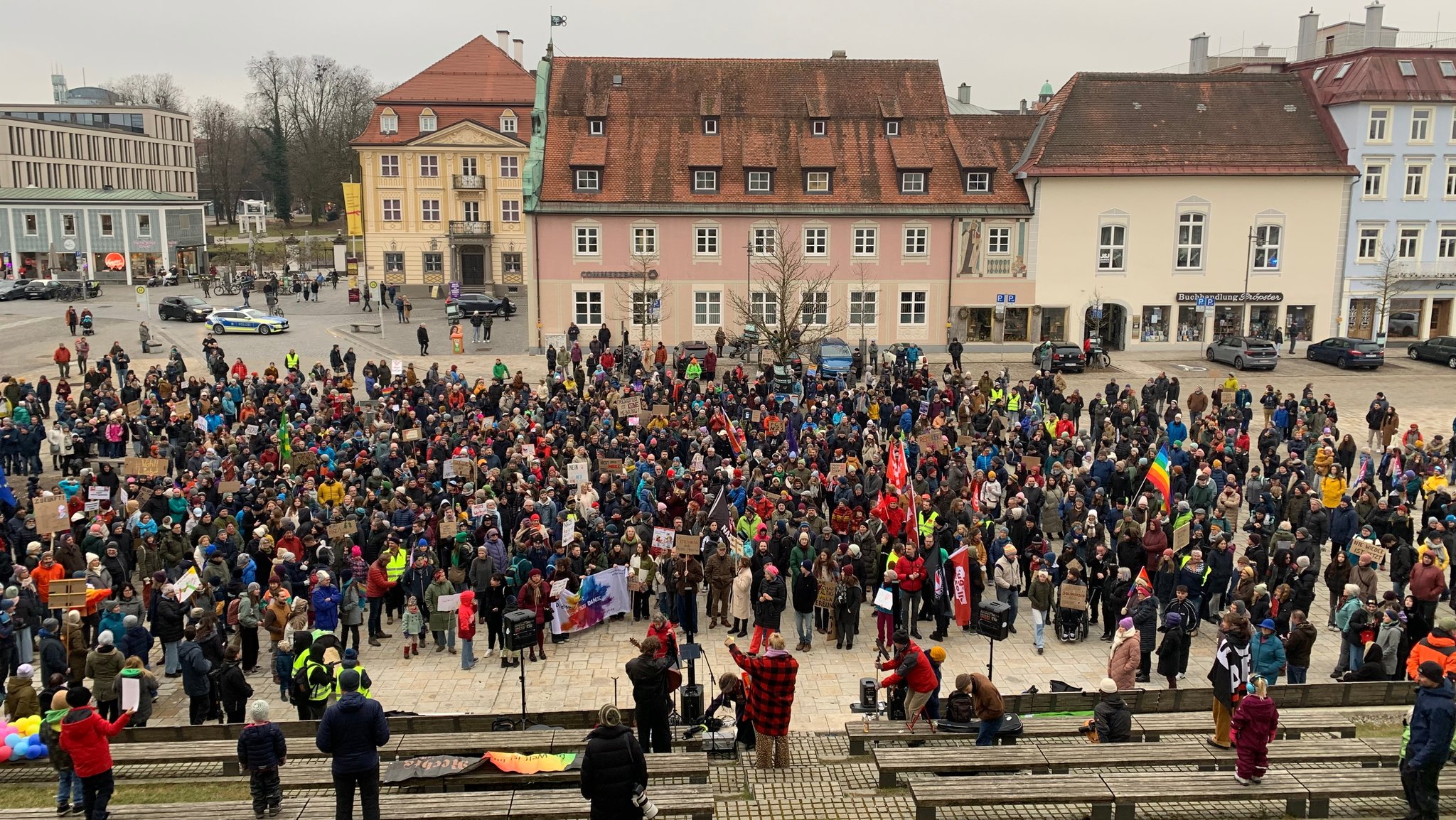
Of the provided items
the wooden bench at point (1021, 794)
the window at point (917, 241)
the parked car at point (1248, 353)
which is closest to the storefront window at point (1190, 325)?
the parked car at point (1248, 353)

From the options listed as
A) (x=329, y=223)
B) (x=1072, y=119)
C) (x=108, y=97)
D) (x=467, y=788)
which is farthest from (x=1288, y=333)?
(x=108, y=97)

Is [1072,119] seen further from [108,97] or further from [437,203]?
[108,97]

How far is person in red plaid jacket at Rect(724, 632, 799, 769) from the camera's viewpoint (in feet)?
34.9

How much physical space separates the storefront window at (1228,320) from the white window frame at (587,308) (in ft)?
77.6

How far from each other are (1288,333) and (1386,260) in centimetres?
471

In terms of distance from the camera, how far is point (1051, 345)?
38.1 m

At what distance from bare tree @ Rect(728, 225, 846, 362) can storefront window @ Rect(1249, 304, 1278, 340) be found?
1610 centimetres

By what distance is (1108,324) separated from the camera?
44.2m

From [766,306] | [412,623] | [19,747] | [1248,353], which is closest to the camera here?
[19,747]

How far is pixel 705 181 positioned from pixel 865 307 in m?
7.66

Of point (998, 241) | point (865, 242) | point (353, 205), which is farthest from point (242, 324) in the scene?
point (998, 241)

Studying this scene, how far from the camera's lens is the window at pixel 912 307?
142 ft

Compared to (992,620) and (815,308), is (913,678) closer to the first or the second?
(992,620)

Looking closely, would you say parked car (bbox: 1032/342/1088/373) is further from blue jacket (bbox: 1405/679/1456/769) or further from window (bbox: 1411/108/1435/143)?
blue jacket (bbox: 1405/679/1456/769)
